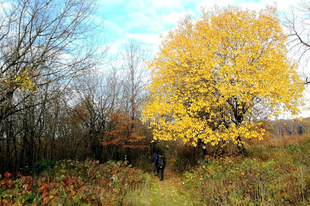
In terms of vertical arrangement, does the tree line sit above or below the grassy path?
above

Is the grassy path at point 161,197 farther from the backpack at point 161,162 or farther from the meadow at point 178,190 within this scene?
the backpack at point 161,162

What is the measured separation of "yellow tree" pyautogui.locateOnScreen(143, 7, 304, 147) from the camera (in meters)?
7.21

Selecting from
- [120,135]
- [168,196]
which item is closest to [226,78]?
[168,196]

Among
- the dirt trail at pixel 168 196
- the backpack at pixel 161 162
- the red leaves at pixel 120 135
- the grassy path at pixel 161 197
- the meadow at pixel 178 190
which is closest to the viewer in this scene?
Result: the meadow at pixel 178 190

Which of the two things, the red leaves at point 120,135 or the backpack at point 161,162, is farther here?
the red leaves at point 120,135

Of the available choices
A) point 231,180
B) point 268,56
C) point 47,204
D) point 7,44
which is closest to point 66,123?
point 7,44

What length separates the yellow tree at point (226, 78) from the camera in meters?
7.21

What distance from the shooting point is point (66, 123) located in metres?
12.7

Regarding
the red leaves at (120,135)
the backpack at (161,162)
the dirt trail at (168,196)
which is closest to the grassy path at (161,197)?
the dirt trail at (168,196)

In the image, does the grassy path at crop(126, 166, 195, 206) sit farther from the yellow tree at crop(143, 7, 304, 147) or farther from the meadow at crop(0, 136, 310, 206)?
the yellow tree at crop(143, 7, 304, 147)

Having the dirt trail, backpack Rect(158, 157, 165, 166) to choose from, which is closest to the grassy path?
the dirt trail

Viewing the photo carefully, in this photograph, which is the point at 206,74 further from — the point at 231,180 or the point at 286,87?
the point at 231,180

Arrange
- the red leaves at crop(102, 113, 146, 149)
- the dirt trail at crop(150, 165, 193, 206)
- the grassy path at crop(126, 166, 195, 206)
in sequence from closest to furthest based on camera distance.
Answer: the grassy path at crop(126, 166, 195, 206) < the dirt trail at crop(150, 165, 193, 206) < the red leaves at crop(102, 113, 146, 149)

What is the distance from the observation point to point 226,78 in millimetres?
7078
